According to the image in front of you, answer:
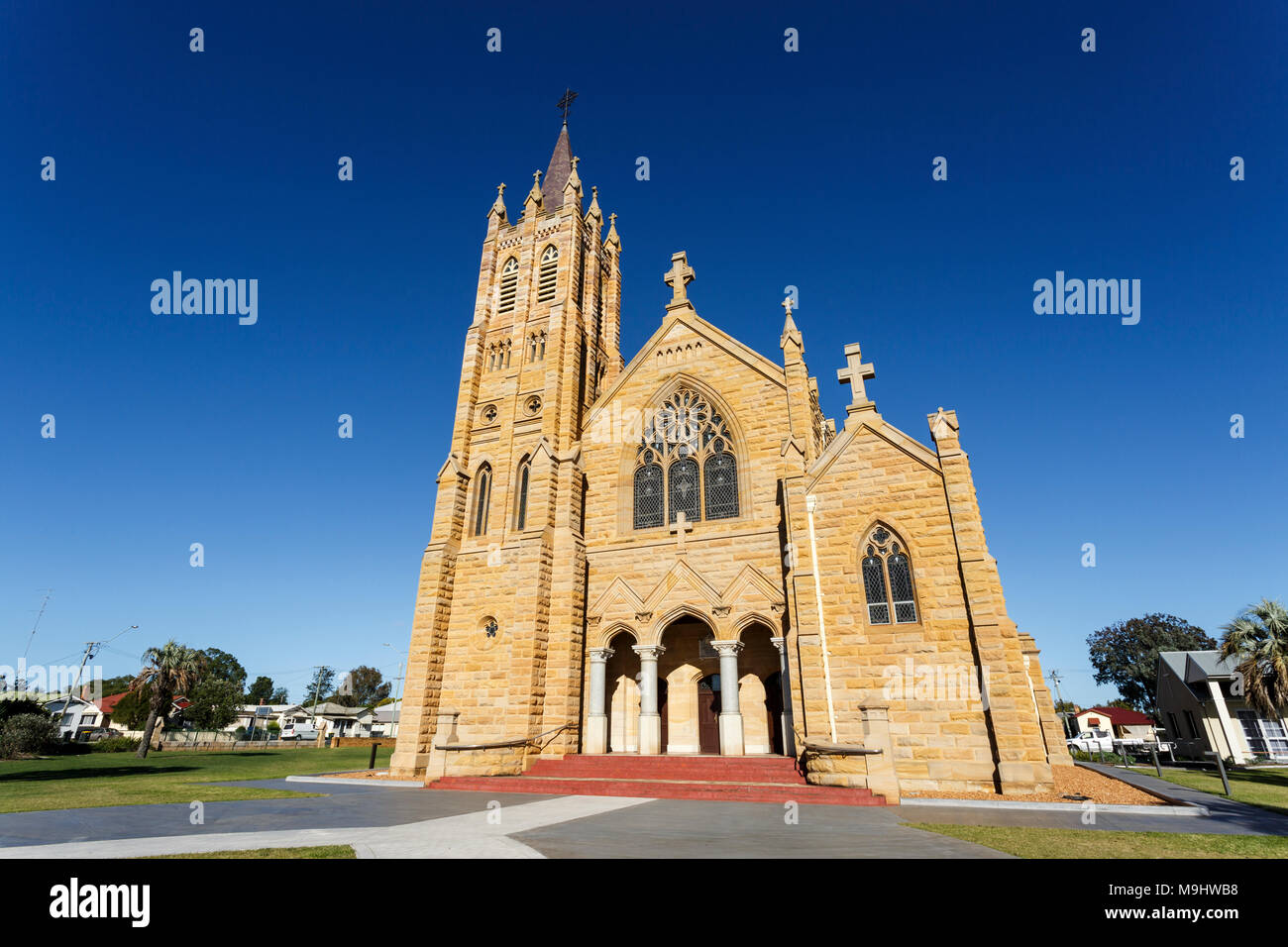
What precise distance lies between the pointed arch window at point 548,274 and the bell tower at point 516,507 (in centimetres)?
6

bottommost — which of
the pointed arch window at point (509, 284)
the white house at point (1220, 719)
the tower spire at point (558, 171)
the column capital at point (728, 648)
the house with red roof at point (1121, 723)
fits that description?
the house with red roof at point (1121, 723)

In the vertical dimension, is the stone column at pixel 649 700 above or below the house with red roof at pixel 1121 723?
above

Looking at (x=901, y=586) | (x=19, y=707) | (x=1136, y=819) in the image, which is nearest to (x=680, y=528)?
(x=901, y=586)

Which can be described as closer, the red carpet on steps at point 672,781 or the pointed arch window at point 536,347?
the red carpet on steps at point 672,781

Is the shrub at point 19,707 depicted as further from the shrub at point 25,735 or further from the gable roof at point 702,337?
the gable roof at point 702,337

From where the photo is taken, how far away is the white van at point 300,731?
77125mm

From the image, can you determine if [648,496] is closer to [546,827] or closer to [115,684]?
[546,827]

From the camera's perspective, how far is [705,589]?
64.2 ft

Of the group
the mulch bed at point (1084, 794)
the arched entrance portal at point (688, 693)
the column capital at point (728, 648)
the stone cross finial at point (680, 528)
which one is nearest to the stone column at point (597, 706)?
the arched entrance portal at point (688, 693)

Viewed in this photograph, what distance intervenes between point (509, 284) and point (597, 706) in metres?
19.6

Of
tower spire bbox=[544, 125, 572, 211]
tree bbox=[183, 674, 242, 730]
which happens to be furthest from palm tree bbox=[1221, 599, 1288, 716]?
tree bbox=[183, 674, 242, 730]

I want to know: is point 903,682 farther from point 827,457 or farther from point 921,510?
point 827,457
